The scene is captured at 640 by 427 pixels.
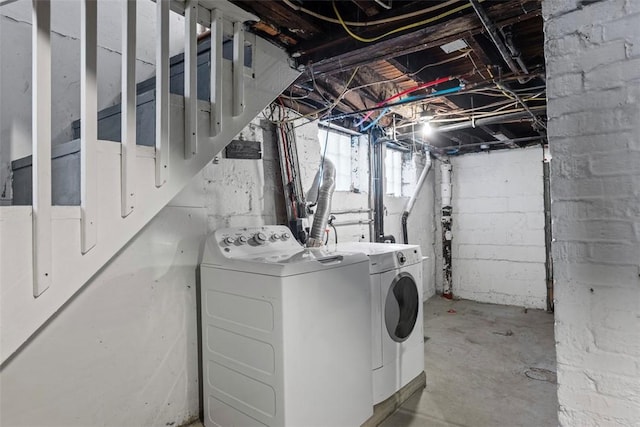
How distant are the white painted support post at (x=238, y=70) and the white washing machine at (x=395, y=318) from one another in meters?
1.13

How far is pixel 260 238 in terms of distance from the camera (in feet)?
6.60

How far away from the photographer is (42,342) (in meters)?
1.42

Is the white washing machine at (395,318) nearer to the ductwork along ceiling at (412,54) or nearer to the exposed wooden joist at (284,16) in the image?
the ductwork along ceiling at (412,54)

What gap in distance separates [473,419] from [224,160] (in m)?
2.23

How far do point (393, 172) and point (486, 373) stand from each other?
2613mm

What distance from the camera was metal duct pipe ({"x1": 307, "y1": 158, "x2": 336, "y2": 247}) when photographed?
242cm

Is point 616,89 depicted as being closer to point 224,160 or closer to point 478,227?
point 224,160

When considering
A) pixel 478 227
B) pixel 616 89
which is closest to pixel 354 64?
pixel 616 89

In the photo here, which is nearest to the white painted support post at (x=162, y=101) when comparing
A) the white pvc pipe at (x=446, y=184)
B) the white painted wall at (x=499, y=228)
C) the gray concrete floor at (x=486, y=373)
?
the gray concrete floor at (x=486, y=373)

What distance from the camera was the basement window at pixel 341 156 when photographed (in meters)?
3.40

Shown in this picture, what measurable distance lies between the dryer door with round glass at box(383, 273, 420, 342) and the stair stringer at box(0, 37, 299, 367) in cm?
141

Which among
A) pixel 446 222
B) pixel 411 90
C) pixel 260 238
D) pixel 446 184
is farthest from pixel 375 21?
pixel 446 222

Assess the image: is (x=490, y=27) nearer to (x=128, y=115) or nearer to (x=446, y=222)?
(x=128, y=115)

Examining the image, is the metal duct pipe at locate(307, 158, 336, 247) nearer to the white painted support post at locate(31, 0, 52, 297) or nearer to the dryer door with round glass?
the dryer door with round glass
